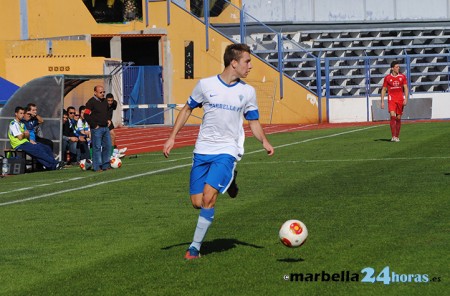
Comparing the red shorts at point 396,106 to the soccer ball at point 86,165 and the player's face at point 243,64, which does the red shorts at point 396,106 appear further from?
the player's face at point 243,64

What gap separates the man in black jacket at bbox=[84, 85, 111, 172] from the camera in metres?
24.0

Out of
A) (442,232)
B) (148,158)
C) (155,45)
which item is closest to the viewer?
(442,232)

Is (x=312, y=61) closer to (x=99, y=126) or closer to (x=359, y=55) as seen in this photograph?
(x=359, y=55)

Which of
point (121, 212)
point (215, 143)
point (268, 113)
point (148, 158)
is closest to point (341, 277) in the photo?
point (215, 143)

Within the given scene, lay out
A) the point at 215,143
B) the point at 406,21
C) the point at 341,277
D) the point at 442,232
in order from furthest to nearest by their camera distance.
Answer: the point at 406,21 → the point at 442,232 → the point at 215,143 → the point at 341,277

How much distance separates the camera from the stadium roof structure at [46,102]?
89.5 ft

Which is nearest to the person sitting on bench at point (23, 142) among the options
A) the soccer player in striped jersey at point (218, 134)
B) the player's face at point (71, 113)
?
the player's face at point (71, 113)

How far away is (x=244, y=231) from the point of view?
12555 millimetres

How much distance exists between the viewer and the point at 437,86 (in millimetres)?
46906

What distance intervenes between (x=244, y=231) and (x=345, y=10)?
129 feet

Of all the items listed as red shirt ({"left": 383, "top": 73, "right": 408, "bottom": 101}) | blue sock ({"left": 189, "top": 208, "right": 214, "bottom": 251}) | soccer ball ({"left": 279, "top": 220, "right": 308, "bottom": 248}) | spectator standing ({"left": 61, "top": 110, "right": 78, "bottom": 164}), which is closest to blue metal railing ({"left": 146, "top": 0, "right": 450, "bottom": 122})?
red shirt ({"left": 383, "top": 73, "right": 408, "bottom": 101})

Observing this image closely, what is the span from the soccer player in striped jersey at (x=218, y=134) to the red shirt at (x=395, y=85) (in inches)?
684

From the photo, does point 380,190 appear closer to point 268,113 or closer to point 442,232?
point 442,232

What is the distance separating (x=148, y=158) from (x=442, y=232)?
15857 millimetres
